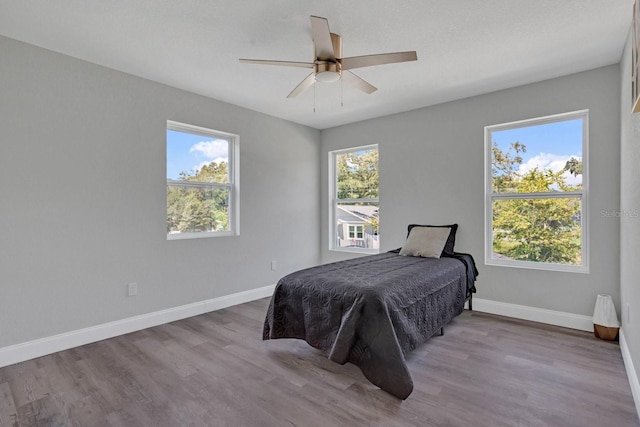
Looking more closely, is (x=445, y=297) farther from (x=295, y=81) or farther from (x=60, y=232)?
(x=60, y=232)

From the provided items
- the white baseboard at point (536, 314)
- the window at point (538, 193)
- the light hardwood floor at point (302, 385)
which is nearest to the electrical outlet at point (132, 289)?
the light hardwood floor at point (302, 385)

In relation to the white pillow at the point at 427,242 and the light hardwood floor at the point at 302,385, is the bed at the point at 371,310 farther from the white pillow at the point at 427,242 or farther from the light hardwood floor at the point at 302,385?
the white pillow at the point at 427,242

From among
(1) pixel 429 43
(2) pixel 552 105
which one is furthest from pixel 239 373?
(2) pixel 552 105

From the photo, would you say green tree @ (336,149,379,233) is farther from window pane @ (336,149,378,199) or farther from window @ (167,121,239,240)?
window @ (167,121,239,240)

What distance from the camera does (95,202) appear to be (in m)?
2.97

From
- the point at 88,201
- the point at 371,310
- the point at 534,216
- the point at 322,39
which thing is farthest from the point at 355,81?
the point at 88,201

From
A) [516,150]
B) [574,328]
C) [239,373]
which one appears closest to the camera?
[239,373]

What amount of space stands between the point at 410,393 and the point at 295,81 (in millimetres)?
2903

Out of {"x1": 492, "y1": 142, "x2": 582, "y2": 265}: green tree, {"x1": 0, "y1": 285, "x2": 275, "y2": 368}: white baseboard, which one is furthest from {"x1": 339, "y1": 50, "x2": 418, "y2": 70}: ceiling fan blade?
{"x1": 0, "y1": 285, "x2": 275, "y2": 368}: white baseboard

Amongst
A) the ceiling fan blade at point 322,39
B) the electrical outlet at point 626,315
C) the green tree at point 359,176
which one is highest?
the ceiling fan blade at point 322,39

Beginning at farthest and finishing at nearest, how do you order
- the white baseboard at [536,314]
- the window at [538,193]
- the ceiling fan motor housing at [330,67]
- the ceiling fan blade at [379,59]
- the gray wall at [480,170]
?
the window at [538,193], the white baseboard at [536,314], the gray wall at [480,170], the ceiling fan motor housing at [330,67], the ceiling fan blade at [379,59]

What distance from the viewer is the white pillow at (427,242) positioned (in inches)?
143

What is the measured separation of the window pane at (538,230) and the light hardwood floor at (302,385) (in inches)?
31.3

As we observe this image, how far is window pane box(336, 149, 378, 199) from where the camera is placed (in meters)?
4.84
